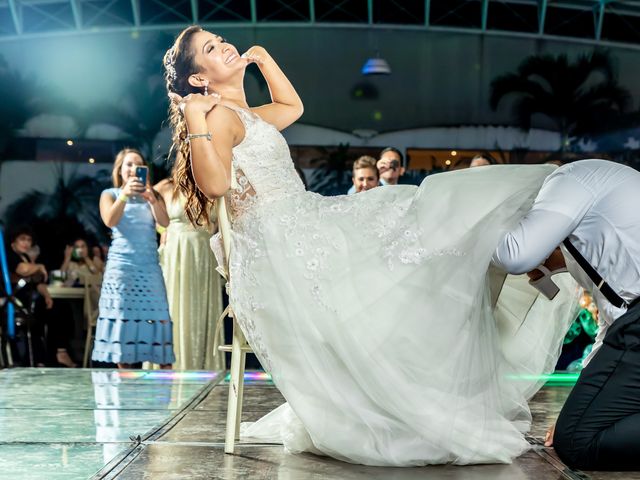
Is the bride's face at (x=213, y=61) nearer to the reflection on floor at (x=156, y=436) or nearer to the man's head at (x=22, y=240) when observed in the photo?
the reflection on floor at (x=156, y=436)

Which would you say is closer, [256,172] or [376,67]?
[256,172]

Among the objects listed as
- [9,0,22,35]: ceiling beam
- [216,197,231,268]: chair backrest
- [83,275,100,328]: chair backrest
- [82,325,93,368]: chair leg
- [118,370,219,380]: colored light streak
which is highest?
[9,0,22,35]: ceiling beam

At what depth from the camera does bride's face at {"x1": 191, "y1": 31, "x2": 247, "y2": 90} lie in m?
2.67

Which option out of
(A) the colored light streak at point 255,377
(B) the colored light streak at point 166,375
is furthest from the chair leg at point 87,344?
(A) the colored light streak at point 255,377

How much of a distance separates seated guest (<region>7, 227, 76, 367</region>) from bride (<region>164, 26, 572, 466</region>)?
195 inches

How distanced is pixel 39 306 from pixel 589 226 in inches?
238

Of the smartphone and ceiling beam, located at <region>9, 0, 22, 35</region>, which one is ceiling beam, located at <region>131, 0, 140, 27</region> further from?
the smartphone

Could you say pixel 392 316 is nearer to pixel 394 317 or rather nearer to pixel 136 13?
pixel 394 317

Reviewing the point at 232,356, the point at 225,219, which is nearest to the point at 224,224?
the point at 225,219

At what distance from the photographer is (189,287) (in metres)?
5.80

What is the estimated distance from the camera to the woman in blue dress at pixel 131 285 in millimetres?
5008

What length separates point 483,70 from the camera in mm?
11336

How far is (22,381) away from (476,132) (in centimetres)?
793

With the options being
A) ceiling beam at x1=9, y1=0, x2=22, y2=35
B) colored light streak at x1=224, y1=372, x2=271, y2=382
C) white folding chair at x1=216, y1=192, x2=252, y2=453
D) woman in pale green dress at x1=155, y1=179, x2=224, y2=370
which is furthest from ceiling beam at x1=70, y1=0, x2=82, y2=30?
white folding chair at x1=216, y1=192, x2=252, y2=453
